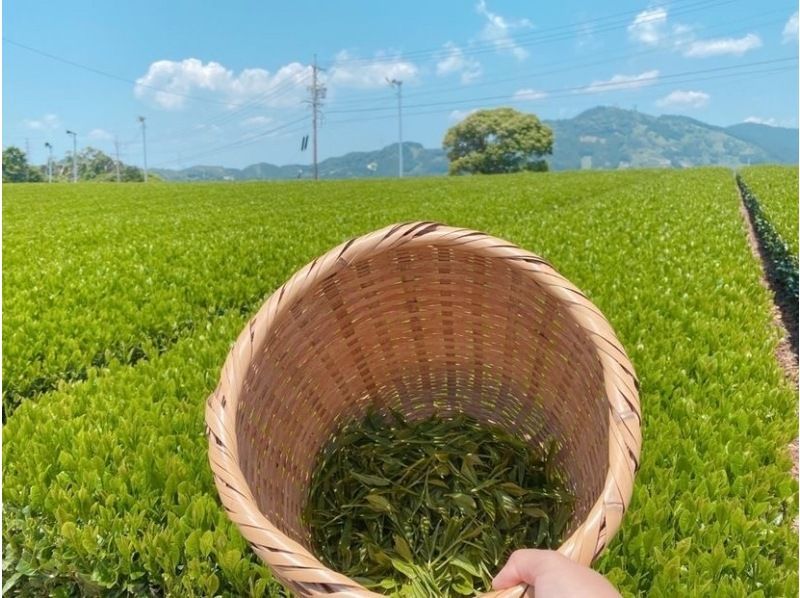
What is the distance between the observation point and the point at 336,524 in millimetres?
2320

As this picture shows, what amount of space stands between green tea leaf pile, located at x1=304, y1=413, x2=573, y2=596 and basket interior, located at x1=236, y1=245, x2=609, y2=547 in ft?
0.32

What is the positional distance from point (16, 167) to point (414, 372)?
105890 millimetres

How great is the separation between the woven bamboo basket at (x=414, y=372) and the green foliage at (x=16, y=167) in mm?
98938

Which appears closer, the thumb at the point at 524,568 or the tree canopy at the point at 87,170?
the thumb at the point at 524,568

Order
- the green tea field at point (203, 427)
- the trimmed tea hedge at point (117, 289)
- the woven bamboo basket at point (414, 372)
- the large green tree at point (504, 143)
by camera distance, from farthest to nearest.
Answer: the large green tree at point (504, 143) < the trimmed tea hedge at point (117, 289) < the green tea field at point (203, 427) < the woven bamboo basket at point (414, 372)

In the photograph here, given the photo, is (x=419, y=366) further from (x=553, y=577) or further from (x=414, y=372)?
(x=553, y=577)

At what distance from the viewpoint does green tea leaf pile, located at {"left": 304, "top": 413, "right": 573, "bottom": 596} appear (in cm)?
205

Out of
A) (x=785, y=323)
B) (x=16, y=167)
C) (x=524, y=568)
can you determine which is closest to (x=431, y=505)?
(x=524, y=568)

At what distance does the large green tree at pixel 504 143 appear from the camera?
250 ft

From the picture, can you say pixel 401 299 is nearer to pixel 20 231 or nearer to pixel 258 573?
pixel 258 573

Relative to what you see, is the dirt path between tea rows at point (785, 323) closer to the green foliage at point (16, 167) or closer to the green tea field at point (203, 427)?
the green tea field at point (203, 427)

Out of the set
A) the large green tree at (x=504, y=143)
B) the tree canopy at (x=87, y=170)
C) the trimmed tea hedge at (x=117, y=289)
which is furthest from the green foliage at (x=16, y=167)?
the trimmed tea hedge at (x=117, y=289)

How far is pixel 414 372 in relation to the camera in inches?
121

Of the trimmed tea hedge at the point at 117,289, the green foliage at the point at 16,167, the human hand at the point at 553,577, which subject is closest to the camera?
the human hand at the point at 553,577
